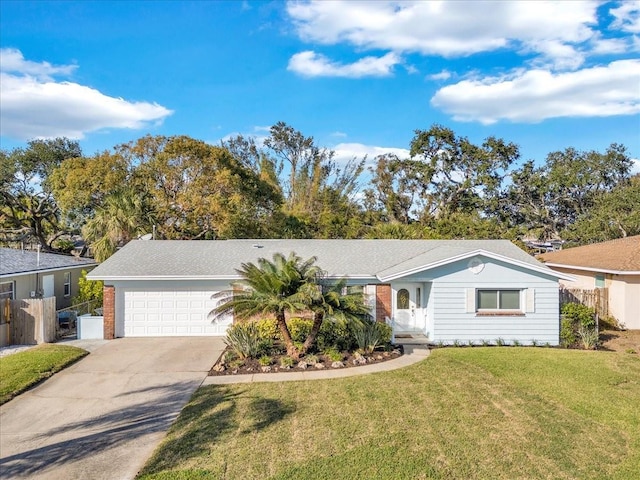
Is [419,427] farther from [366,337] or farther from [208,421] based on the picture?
[366,337]

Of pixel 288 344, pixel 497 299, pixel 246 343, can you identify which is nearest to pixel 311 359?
pixel 288 344

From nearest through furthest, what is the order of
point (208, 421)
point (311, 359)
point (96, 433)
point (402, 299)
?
point (96, 433), point (208, 421), point (311, 359), point (402, 299)

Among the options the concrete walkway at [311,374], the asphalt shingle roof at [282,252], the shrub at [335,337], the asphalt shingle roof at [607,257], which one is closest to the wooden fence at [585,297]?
the asphalt shingle roof at [607,257]

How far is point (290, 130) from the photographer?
52188mm

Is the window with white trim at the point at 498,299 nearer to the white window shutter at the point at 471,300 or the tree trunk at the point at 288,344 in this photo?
the white window shutter at the point at 471,300

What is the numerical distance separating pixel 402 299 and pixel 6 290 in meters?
15.5

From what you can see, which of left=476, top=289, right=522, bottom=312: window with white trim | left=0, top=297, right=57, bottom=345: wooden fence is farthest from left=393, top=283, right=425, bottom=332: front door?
left=0, top=297, right=57, bottom=345: wooden fence

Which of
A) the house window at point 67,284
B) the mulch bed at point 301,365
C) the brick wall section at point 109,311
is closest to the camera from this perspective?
the mulch bed at point 301,365

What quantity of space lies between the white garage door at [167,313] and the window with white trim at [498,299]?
32.1 feet

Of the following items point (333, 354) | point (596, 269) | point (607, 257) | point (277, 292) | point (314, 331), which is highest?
point (607, 257)

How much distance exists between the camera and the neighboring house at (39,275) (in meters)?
17.3

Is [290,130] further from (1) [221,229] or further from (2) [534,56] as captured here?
(2) [534,56]

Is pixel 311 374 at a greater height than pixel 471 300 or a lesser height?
lesser

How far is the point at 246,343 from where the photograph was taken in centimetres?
1332
